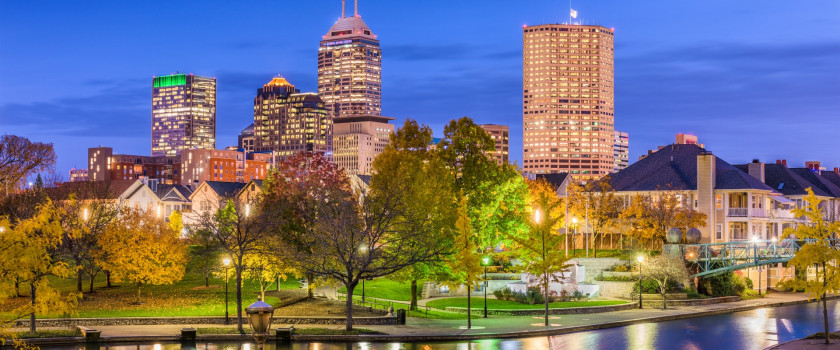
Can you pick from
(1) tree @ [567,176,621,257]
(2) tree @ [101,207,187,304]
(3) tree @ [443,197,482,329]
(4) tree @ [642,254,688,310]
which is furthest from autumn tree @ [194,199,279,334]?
(1) tree @ [567,176,621,257]

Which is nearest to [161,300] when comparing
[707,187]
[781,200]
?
[707,187]

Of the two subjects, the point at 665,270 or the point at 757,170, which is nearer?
the point at 665,270

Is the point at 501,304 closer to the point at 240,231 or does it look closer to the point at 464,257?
the point at 464,257

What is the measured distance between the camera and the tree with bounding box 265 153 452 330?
1939 inches

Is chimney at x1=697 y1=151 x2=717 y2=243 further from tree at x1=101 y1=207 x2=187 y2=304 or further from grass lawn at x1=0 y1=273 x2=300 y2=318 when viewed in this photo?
tree at x1=101 y1=207 x2=187 y2=304

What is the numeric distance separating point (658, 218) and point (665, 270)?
14.6m

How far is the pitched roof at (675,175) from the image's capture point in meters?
91.9

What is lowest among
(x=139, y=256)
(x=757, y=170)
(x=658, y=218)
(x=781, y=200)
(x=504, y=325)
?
(x=504, y=325)

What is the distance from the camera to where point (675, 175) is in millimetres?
95688

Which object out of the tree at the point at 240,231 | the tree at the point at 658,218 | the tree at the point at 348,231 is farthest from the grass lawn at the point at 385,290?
the tree at the point at 658,218

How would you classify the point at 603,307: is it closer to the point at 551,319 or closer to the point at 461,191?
the point at 551,319

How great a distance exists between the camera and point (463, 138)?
69.5 metres

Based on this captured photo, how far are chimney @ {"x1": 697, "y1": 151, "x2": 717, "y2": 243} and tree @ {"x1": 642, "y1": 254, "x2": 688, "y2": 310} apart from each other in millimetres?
18652

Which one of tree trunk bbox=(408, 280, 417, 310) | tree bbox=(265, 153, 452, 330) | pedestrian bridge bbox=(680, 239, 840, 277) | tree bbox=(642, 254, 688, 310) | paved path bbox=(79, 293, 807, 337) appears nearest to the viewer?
paved path bbox=(79, 293, 807, 337)
